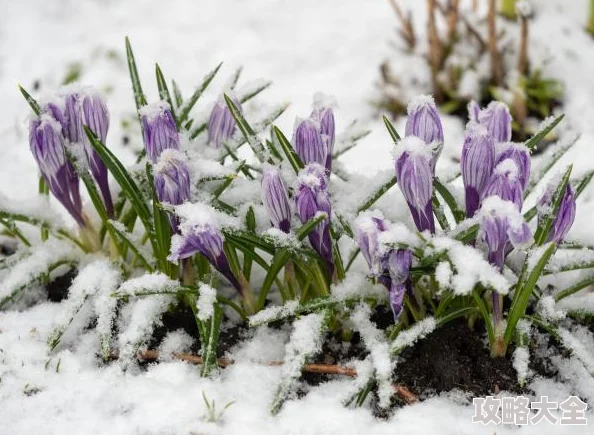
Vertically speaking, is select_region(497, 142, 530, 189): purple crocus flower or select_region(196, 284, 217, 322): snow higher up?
select_region(497, 142, 530, 189): purple crocus flower

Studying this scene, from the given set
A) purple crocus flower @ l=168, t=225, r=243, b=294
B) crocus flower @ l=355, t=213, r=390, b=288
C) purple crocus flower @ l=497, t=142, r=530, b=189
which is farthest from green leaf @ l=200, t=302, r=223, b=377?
purple crocus flower @ l=497, t=142, r=530, b=189

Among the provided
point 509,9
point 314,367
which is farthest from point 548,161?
point 509,9

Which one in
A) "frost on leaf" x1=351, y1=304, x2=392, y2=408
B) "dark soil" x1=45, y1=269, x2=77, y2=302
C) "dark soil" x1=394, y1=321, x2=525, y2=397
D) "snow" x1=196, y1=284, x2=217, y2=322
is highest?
"snow" x1=196, y1=284, x2=217, y2=322

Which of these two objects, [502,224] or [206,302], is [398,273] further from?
[206,302]

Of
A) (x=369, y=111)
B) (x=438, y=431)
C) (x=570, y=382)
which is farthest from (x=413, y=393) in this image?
(x=369, y=111)

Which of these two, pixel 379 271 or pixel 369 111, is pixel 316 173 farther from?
pixel 369 111

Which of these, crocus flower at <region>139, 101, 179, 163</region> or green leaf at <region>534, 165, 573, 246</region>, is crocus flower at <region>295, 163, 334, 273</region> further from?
green leaf at <region>534, 165, 573, 246</region>

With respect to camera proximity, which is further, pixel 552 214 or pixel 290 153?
pixel 290 153
